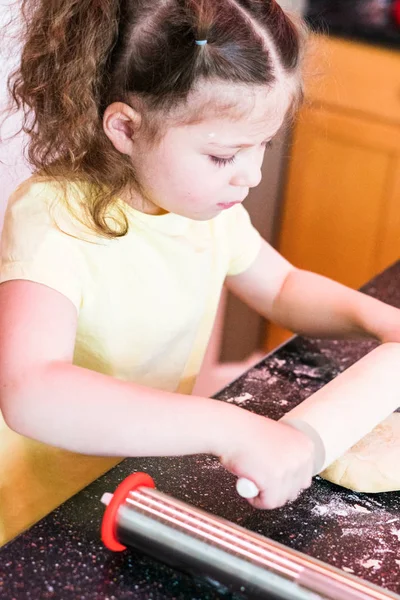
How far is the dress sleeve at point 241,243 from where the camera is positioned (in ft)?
3.73

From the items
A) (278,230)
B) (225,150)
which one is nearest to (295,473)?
(225,150)

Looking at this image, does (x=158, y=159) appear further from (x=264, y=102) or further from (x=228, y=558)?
(x=228, y=558)

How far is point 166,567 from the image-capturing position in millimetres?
666

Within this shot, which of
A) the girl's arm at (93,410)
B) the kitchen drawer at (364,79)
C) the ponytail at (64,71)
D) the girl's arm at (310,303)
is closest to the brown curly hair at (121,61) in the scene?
the ponytail at (64,71)

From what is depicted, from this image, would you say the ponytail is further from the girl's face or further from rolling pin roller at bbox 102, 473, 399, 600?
rolling pin roller at bbox 102, 473, 399, 600

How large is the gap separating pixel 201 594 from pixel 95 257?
16.6 inches

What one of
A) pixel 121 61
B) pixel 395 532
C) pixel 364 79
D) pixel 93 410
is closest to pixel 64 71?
pixel 121 61

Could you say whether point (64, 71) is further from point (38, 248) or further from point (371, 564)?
point (371, 564)

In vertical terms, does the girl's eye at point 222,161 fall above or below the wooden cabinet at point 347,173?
above

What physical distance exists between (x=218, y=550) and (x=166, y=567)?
→ 0.21ft

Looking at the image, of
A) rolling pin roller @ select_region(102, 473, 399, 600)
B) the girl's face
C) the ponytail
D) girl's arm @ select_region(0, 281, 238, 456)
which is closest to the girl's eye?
the girl's face

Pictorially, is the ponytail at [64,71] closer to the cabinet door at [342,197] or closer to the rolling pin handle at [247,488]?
the rolling pin handle at [247,488]

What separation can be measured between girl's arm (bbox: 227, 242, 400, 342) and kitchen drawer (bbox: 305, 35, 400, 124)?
1439 millimetres

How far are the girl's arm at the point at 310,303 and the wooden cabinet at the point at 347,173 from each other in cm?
147
